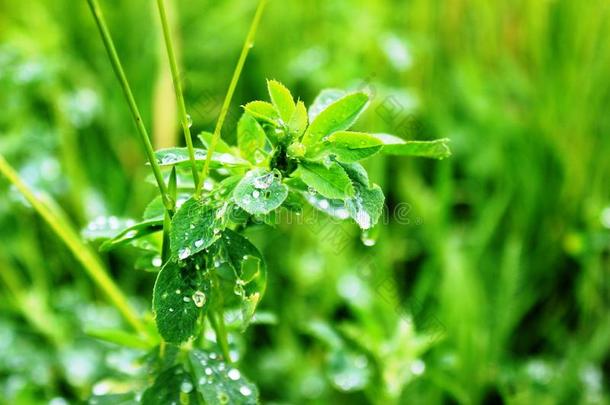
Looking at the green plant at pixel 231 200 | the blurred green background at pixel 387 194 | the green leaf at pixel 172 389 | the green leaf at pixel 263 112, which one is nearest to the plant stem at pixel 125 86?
the green plant at pixel 231 200

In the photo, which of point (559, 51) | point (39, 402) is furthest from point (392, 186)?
point (39, 402)

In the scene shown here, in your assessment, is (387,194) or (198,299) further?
(387,194)

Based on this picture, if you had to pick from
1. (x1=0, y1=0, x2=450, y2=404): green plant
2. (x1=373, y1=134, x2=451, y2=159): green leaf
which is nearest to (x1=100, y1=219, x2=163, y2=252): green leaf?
(x1=0, y1=0, x2=450, y2=404): green plant

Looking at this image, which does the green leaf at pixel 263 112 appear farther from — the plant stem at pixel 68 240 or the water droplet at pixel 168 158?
the plant stem at pixel 68 240

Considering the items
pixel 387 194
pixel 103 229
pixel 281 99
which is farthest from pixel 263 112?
pixel 387 194

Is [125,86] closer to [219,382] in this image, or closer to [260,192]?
[260,192]

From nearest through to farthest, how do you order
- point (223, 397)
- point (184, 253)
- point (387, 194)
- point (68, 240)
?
point (184, 253), point (223, 397), point (68, 240), point (387, 194)
